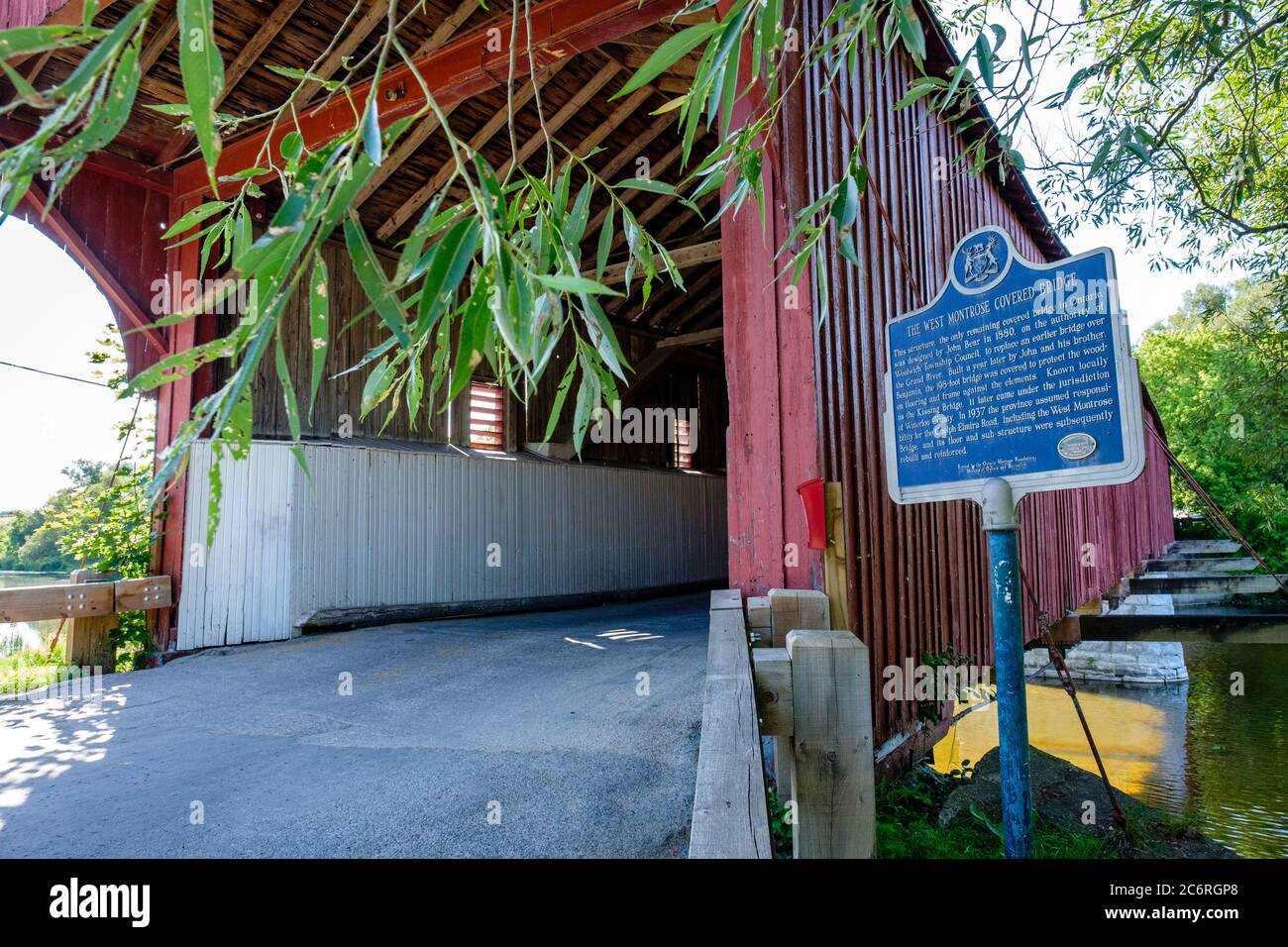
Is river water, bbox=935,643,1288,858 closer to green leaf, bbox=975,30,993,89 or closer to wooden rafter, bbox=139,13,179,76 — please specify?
green leaf, bbox=975,30,993,89

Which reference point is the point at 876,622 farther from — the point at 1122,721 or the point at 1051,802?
the point at 1122,721

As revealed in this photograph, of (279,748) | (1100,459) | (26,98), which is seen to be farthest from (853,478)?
(26,98)

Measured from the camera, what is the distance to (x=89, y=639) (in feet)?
23.0

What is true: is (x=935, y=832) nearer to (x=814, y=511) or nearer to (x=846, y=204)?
(x=814, y=511)

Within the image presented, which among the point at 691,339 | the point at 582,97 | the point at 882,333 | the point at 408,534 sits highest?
the point at 582,97

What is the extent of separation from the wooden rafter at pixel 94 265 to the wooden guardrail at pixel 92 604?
252 centimetres

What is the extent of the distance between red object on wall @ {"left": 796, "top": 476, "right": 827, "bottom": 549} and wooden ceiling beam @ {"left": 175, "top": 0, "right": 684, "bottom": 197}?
9.72 feet

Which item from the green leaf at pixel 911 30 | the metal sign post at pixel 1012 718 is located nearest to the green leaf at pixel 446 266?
the green leaf at pixel 911 30

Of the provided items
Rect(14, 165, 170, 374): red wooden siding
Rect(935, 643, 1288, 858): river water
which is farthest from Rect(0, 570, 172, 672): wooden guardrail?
Rect(935, 643, 1288, 858): river water

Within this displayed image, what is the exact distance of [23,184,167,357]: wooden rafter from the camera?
7.11 m

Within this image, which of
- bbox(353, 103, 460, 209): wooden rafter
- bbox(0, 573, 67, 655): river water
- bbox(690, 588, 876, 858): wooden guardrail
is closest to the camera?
bbox(690, 588, 876, 858): wooden guardrail

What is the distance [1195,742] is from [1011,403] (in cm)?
967

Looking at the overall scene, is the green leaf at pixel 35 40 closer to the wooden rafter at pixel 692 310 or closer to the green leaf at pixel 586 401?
the green leaf at pixel 586 401

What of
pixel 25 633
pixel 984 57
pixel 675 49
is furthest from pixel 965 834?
pixel 25 633
